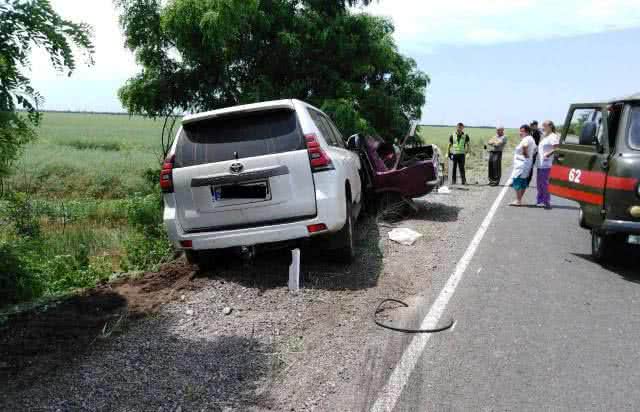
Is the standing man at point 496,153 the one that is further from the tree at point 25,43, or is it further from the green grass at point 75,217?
the tree at point 25,43

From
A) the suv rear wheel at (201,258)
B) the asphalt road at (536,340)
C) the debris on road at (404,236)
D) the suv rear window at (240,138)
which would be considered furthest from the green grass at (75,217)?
the asphalt road at (536,340)

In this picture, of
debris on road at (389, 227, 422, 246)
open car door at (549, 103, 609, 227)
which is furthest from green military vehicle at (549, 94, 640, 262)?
debris on road at (389, 227, 422, 246)

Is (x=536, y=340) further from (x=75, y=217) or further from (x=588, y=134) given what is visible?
(x=75, y=217)

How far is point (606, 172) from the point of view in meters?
6.64

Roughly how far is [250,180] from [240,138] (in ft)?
1.65

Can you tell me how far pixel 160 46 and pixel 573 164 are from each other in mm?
10107

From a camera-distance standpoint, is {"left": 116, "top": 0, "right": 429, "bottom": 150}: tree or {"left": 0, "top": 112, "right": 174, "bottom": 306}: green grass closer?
{"left": 0, "top": 112, "right": 174, "bottom": 306}: green grass

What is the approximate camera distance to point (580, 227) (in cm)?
1003

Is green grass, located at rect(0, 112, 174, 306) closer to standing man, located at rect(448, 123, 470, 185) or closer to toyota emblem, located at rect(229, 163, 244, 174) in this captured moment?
toyota emblem, located at rect(229, 163, 244, 174)

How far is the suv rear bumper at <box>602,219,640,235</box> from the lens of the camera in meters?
6.21

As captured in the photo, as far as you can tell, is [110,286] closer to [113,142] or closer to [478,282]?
[478,282]

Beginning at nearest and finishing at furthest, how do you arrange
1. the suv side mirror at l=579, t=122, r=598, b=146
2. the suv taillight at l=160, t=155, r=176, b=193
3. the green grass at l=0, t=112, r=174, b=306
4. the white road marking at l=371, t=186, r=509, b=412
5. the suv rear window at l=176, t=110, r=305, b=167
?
the white road marking at l=371, t=186, r=509, b=412, the suv rear window at l=176, t=110, r=305, b=167, the suv taillight at l=160, t=155, r=176, b=193, the suv side mirror at l=579, t=122, r=598, b=146, the green grass at l=0, t=112, r=174, b=306

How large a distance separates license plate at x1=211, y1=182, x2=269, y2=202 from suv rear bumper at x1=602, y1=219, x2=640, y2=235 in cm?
385

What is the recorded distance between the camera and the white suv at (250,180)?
19.0ft
